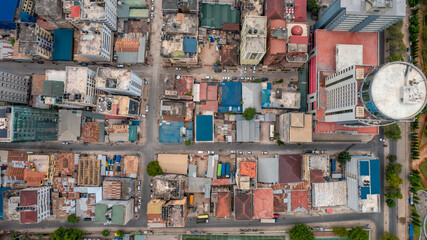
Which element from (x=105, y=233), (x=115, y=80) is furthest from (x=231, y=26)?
(x=105, y=233)

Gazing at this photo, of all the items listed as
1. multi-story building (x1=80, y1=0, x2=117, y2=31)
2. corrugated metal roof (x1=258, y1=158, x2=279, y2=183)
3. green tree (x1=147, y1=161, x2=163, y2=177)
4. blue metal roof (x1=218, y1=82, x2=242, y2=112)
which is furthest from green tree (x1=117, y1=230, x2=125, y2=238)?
multi-story building (x1=80, y1=0, x2=117, y2=31)

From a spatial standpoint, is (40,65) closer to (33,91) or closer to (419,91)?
(33,91)

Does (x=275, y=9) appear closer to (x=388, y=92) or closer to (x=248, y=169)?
(x=388, y=92)

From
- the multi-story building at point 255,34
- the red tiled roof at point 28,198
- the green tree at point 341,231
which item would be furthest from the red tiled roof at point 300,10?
the red tiled roof at point 28,198

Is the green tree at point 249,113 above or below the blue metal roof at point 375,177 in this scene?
above

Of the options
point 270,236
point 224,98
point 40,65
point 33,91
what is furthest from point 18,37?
point 270,236

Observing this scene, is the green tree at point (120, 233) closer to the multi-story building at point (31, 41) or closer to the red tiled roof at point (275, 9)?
the multi-story building at point (31, 41)

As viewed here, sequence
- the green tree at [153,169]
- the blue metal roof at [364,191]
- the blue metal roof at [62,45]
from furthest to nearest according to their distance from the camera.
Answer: the blue metal roof at [62,45]
the green tree at [153,169]
the blue metal roof at [364,191]
